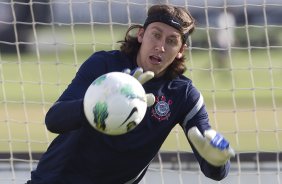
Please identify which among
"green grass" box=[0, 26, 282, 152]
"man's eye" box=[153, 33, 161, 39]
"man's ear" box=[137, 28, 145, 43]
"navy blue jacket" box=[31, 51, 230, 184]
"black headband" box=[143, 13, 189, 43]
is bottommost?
"green grass" box=[0, 26, 282, 152]

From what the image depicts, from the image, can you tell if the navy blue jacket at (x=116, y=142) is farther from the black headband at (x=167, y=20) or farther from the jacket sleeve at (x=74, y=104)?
the black headband at (x=167, y=20)

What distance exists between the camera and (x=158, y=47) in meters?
3.52

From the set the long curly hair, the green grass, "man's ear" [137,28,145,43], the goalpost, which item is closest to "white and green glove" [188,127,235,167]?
the long curly hair

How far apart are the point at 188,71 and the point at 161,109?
15.2 ft

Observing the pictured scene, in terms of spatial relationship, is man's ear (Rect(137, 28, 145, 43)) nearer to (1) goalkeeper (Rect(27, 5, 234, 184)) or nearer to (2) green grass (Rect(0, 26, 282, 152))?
(1) goalkeeper (Rect(27, 5, 234, 184))

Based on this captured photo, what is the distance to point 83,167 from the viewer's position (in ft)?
11.7

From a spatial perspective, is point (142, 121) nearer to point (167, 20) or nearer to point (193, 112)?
point (193, 112)

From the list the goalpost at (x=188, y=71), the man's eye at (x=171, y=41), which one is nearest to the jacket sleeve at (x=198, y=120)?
the man's eye at (x=171, y=41)

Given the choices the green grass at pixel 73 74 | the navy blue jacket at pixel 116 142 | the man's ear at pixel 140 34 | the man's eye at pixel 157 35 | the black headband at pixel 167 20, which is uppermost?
the black headband at pixel 167 20

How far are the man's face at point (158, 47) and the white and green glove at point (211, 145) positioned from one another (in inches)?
14.6

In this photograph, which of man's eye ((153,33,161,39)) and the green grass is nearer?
man's eye ((153,33,161,39))

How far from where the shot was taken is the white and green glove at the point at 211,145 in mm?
3232

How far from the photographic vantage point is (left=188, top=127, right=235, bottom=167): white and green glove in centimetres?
323

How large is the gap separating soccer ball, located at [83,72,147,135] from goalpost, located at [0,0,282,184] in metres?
2.53
